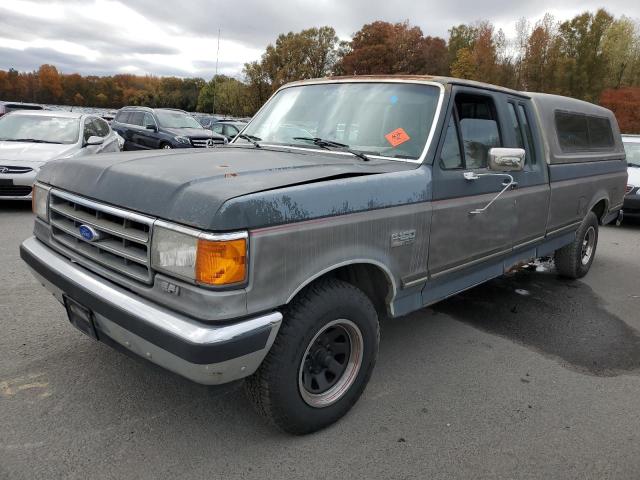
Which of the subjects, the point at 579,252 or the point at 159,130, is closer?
the point at 579,252

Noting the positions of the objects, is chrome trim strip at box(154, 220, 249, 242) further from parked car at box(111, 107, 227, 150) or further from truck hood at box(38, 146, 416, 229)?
parked car at box(111, 107, 227, 150)

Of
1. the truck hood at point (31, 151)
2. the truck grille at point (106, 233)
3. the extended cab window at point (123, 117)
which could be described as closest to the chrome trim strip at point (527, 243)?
the truck grille at point (106, 233)

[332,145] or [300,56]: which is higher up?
[300,56]

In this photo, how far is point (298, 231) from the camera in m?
2.41

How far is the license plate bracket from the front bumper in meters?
0.04

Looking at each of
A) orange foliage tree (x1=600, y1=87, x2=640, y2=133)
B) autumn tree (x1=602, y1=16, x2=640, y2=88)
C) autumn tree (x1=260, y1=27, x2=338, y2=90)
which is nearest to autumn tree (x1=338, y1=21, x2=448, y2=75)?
autumn tree (x1=260, y1=27, x2=338, y2=90)

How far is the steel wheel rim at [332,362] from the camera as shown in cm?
276

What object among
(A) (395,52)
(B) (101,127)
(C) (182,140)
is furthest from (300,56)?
(B) (101,127)

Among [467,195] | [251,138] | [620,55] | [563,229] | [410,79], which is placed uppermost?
[620,55]

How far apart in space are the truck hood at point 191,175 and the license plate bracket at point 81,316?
23.1 inches

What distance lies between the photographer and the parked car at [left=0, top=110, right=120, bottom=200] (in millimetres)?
7840

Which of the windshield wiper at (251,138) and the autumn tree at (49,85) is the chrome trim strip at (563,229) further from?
the autumn tree at (49,85)

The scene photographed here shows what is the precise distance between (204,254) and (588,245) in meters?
5.63

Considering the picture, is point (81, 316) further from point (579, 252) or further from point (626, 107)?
point (626, 107)
